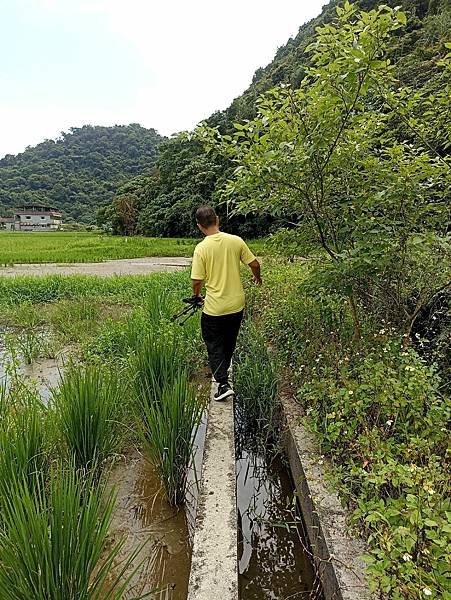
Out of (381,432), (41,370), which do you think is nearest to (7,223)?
(41,370)

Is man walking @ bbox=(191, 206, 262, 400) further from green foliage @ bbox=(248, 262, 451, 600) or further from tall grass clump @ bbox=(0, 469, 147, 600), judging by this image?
tall grass clump @ bbox=(0, 469, 147, 600)

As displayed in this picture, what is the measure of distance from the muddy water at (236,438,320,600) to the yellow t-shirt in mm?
1280

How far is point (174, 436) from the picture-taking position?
267 centimetres

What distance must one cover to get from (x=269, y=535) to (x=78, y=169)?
84.5 metres

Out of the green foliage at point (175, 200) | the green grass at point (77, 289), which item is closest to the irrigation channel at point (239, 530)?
the green grass at point (77, 289)

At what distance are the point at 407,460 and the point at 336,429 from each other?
39cm

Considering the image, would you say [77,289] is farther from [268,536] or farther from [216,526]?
[216,526]

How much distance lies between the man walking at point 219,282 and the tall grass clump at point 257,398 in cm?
16

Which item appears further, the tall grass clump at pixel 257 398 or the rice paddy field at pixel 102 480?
the tall grass clump at pixel 257 398

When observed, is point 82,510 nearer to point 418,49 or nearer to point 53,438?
point 53,438

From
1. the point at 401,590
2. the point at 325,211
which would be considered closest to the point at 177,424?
the point at 401,590

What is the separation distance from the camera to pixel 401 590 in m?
1.39

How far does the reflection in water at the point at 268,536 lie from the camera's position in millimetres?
2320

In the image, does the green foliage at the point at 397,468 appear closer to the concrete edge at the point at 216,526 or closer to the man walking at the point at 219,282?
the concrete edge at the point at 216,526
